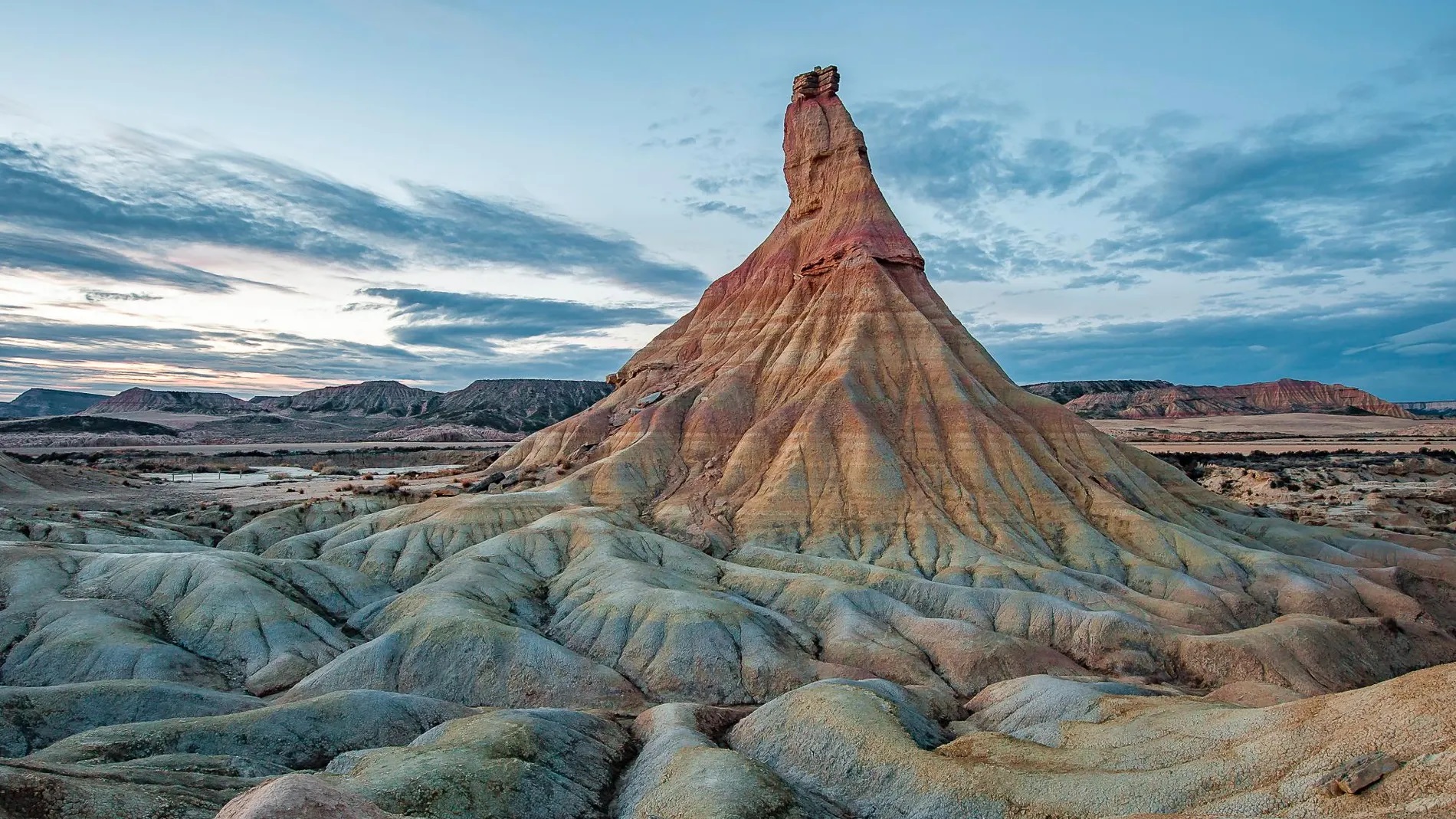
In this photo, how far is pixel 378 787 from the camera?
20.2m

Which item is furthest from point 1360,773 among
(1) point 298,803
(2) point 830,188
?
(2) point 830,188

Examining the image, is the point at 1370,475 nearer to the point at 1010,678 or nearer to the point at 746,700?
the point at 1010,678

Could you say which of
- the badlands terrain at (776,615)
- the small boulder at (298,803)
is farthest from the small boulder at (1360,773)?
the small boulder at (298,803)

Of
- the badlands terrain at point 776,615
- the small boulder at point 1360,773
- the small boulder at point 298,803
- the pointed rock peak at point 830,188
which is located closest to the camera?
the small boulder at point 298,803

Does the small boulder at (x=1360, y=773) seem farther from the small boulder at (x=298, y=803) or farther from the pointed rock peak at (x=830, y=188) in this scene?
the pointed rock peak at (x=830, y=188)

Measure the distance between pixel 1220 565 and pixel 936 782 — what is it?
35.4 metres

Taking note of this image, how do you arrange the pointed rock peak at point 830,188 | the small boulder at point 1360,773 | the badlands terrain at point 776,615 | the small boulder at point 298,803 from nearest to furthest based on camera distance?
the small boulder at point 298,803, the small boulder at point 1360,773, the badlands terrain at point 776,615, the pointed rock peak at point 830,188

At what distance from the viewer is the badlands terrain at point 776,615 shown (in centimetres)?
2041

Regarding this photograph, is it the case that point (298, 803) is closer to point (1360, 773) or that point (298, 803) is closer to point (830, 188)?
point (1360, 773)

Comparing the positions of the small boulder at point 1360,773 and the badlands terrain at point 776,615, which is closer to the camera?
the small boulder at point 1360,773

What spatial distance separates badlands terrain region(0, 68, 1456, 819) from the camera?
2041 centimetres


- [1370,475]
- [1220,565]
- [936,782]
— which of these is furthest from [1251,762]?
[1370,475]

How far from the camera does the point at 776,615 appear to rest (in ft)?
133

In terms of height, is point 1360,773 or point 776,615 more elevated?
point 1360,773
